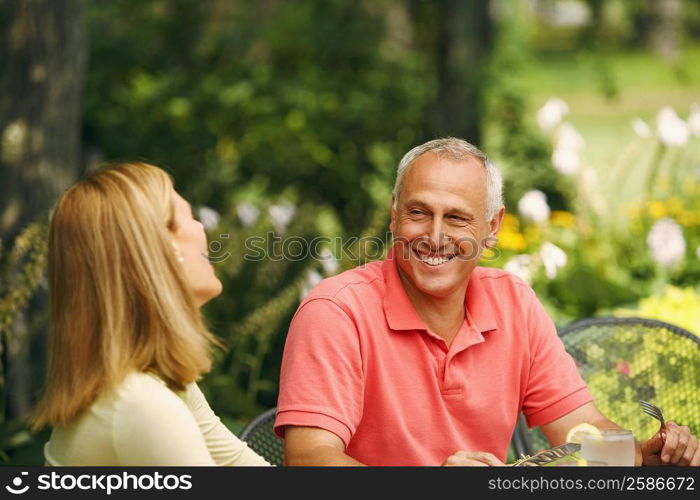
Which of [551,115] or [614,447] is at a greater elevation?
[551,115]

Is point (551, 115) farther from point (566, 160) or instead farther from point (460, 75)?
point (460, 75)

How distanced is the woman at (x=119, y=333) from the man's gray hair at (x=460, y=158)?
0.69m

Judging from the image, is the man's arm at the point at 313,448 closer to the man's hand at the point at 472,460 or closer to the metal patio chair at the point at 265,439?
the man's hand at the point at 472,460

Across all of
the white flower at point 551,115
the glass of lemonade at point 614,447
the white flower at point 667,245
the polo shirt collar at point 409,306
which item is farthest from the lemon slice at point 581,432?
the white flower at point 551,115

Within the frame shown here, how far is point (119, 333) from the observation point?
1743 millimetres

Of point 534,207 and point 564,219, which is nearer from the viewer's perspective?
point 534,207

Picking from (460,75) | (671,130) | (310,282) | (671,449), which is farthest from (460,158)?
(460,75)

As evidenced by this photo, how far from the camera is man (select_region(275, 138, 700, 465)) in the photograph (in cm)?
215

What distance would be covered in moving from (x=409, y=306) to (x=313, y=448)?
0.40 m

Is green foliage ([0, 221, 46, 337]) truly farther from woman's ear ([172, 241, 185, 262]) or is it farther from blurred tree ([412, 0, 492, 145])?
blurred tree ([412, 0, 492, 145])

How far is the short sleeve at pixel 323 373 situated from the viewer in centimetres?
208

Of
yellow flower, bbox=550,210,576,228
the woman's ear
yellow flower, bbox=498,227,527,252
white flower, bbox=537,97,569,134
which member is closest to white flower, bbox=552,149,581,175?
white flower, bbox=537,97,569,134

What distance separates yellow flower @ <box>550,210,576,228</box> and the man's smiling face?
3.60m

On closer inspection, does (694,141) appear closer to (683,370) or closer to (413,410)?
(683,370)
